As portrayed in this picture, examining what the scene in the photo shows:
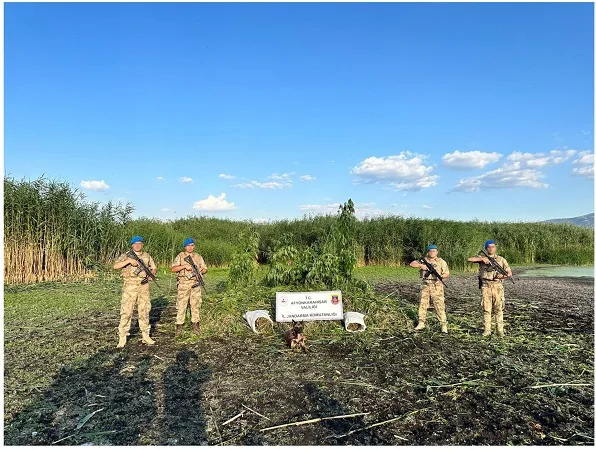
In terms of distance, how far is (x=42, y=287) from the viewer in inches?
566

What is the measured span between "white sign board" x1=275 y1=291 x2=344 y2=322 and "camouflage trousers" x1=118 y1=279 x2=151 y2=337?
237 centimetres

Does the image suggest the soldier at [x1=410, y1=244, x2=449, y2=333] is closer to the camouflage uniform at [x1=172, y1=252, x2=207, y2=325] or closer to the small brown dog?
the small brown dog

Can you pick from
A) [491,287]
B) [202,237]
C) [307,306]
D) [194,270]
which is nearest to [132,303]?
[194,270]

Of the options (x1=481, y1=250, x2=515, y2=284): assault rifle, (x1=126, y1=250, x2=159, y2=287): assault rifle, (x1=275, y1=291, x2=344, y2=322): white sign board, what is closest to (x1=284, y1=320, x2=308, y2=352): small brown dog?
(x1=275, y1=291, x2=344, y2=322): white sign board

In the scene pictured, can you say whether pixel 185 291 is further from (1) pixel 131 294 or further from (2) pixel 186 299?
(1) pixel 131 294

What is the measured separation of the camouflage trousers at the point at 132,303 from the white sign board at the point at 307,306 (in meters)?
2.37

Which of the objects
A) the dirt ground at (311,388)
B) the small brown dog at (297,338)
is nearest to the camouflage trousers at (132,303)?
the dirt ground at (311,388)

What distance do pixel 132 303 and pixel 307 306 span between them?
3061mm

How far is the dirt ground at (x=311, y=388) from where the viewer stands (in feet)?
14.6

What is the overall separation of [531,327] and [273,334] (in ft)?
17.3

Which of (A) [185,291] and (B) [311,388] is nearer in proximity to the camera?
(B) [311,388]

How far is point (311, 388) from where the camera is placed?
18.4 ft

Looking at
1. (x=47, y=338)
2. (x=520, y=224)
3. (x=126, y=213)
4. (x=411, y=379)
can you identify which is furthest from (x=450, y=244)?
(x=47, y=338)

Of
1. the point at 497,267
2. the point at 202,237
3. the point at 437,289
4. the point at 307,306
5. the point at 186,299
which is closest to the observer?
the point at 307,306
